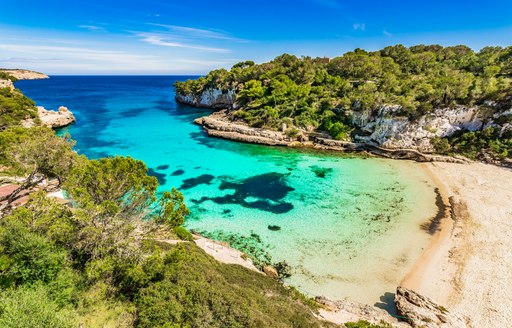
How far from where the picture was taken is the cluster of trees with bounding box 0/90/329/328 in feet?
25.9

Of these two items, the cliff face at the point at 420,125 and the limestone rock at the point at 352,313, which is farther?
the cliff face at the point at 420,125

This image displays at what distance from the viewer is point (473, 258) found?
16.5 meters

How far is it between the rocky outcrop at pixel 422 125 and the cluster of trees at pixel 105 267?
32172 mm

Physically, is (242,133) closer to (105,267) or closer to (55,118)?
(55,118)

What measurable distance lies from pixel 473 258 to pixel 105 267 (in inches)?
826

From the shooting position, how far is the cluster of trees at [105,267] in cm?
789

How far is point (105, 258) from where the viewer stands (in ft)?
30.3

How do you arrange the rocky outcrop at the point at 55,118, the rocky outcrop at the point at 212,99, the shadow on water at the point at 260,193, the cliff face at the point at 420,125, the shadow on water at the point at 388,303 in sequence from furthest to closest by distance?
1. the rocky outcrop at the point at 212,99
2. the rocky outcrop at the point at 55,118
3. the cliff face at the point at 420,125
4. the shadow on water at the point at 260,193
5. the shadow on water at the point at 388,303

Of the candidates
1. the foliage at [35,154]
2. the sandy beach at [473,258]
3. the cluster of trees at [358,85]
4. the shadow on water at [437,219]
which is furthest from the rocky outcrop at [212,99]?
the foliage at [35,154]

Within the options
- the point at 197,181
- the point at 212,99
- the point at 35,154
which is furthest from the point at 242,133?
the point at 35,154

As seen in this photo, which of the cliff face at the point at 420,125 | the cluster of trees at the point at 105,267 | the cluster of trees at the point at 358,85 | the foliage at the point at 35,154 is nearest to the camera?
the cluster of trees at the point at 105,267

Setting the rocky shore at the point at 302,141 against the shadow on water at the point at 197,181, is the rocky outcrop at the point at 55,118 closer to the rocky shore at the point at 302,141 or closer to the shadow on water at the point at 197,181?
the rocky shore at the point at 302,141

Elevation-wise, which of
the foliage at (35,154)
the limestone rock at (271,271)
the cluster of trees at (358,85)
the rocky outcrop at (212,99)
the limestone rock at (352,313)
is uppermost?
the cluster of trees at (358,85)

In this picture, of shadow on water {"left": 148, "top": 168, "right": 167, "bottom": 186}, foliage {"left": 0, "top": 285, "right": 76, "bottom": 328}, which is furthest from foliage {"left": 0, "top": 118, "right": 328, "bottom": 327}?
shadow on water {"left": 148, "top": 168, "right": 167, "bottom": 186}
